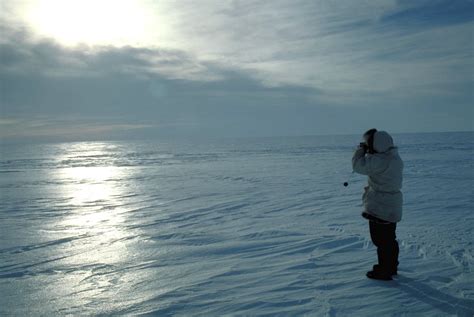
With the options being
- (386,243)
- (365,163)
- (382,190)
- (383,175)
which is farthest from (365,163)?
(386,243)

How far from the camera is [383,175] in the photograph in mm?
3812

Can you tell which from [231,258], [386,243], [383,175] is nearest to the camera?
[383,175]

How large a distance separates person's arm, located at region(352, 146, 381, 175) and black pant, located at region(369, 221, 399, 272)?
0.60 m

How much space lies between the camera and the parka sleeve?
3785 millimetres

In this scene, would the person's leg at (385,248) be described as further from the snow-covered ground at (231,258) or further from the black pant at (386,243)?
the snow-covered ground at (231,258)

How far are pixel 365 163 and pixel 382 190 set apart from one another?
0.34 metres

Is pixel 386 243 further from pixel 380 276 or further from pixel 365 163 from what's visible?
pixel 365 163

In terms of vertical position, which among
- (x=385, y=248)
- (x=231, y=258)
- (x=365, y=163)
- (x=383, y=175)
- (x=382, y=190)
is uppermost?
(x=365, y=163)

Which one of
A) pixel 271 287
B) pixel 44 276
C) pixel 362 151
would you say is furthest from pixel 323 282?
pixel 44 276

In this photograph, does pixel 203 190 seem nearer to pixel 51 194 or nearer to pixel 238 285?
pixel 51 194

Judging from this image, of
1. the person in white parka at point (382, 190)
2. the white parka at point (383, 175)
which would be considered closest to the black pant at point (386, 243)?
the person in white parka at point (382, 190)

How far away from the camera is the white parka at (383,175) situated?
12.4ft

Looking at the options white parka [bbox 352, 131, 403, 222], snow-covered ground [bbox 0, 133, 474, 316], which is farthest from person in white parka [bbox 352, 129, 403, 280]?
snow-covered ground [bbox 0, 133, 474, 316]

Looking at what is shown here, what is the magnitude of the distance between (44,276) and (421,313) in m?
4.26
